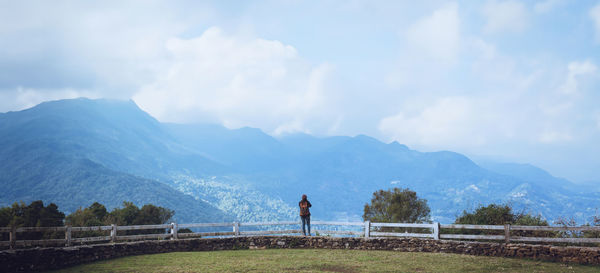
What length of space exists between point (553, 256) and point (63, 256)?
15659mm

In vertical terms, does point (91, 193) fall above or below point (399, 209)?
above

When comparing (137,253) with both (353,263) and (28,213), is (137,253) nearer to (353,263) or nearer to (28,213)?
(353,263)

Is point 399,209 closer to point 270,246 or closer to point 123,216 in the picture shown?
point 270,246

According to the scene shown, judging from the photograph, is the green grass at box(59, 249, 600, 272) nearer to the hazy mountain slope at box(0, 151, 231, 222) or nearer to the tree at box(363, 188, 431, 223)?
the tree at box(363, 188, 431, 223)

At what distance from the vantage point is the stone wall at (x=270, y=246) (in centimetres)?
1462

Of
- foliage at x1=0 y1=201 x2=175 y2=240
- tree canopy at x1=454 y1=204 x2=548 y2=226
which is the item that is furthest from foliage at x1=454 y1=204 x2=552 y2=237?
foliage at x1=0 y1=201 x2=175 y2=240

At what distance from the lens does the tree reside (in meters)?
48.5

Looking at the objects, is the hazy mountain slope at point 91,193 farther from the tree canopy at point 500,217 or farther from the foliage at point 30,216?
the tree canopy at point 500,217

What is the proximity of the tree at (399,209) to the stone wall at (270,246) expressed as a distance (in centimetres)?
2780

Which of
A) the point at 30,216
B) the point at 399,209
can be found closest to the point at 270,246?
the point at 399,209

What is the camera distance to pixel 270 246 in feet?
69.8

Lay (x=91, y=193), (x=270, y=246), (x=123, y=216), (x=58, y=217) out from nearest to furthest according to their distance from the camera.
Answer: (x=270, y=246)
(x=58, y=217)
(x=123, y=216)
(x=91, y=193)

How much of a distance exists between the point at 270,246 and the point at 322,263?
6.26m

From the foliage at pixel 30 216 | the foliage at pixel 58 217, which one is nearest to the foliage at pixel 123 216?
the foliage at pixel 58 217
